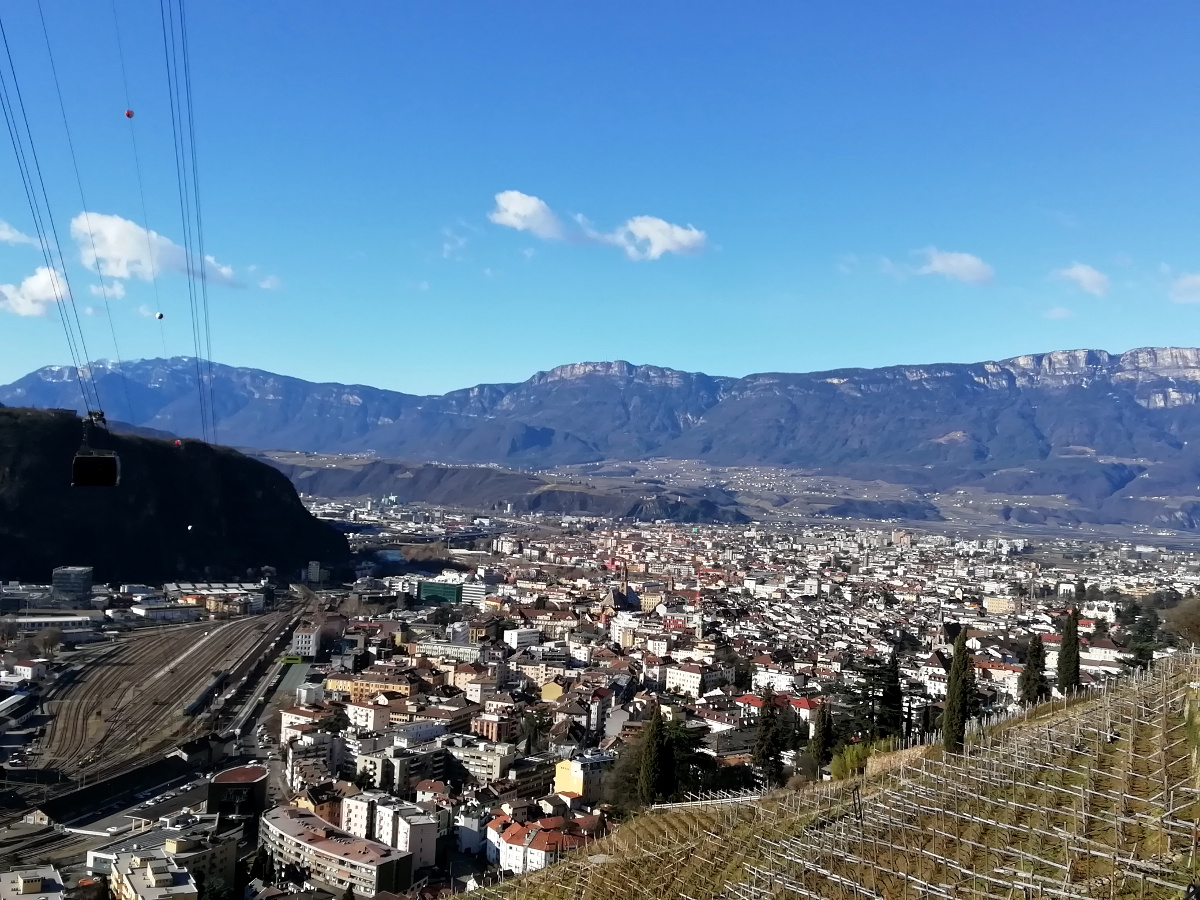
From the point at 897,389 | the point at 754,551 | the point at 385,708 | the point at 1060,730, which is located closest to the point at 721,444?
the point at 897,389

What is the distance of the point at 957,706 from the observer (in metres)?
10.8

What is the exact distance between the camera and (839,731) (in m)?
13.6

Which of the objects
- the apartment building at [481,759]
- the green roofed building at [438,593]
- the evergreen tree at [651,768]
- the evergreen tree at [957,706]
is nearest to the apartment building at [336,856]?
the evergreen tree at [651,768]

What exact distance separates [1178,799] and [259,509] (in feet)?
139

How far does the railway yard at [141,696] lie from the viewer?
54.5 feet

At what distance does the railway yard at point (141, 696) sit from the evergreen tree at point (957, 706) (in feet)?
40.3

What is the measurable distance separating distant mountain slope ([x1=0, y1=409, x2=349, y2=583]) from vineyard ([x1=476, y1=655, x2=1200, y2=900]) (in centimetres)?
3178

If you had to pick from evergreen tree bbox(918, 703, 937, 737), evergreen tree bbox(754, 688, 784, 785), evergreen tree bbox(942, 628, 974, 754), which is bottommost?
evergreen tree bbox(754, 688, 784, 785)

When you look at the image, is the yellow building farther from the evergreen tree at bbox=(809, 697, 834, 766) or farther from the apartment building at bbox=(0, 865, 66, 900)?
the apartment building at bbox=(0, 865, 66, 900)

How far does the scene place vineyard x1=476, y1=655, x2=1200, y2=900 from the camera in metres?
4.81

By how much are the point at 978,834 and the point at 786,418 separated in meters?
151

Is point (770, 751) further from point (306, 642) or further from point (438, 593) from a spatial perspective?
point (438, 593)

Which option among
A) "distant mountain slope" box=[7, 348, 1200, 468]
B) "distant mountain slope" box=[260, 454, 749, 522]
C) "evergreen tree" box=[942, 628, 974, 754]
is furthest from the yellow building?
"distant mountain slope" box=[7, 348, 1200, 468]

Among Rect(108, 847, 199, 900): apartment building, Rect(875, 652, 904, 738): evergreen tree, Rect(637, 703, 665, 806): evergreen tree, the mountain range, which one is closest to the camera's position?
Rect(108, 847, 199, 900): apartment building
